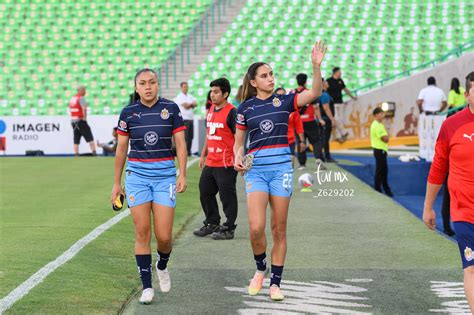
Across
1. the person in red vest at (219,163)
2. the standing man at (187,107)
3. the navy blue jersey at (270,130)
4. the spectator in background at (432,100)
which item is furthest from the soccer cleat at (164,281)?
the standing man at (187,107)

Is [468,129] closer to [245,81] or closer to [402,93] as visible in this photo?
[245,81]

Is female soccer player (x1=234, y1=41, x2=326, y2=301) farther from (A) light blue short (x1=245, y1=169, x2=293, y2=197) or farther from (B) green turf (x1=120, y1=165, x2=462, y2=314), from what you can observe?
(B) green turf (x1=120, y1=165, x2=462, y2=314)

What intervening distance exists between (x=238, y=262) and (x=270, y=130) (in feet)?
7.30

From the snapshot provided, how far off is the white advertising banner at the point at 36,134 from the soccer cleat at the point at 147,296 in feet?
73.3

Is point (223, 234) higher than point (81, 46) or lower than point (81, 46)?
lower

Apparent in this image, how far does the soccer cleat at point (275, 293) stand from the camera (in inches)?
298

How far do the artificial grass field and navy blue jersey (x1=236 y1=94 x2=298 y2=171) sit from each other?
3.57 feet

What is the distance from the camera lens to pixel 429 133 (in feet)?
70.5

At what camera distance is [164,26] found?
34375 mm

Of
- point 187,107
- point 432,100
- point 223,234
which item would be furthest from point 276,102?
point 187,107

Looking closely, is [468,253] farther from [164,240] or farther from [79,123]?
[79,123]

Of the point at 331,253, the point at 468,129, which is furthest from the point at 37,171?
the point at 468,129

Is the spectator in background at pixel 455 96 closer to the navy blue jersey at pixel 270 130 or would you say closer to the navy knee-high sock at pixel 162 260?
the navy blue jersey at pixel 270 130

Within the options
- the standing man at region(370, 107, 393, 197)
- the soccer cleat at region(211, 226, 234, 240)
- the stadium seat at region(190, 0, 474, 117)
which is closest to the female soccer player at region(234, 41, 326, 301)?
the soccer cleat at region(211, 226, 234, 240)
